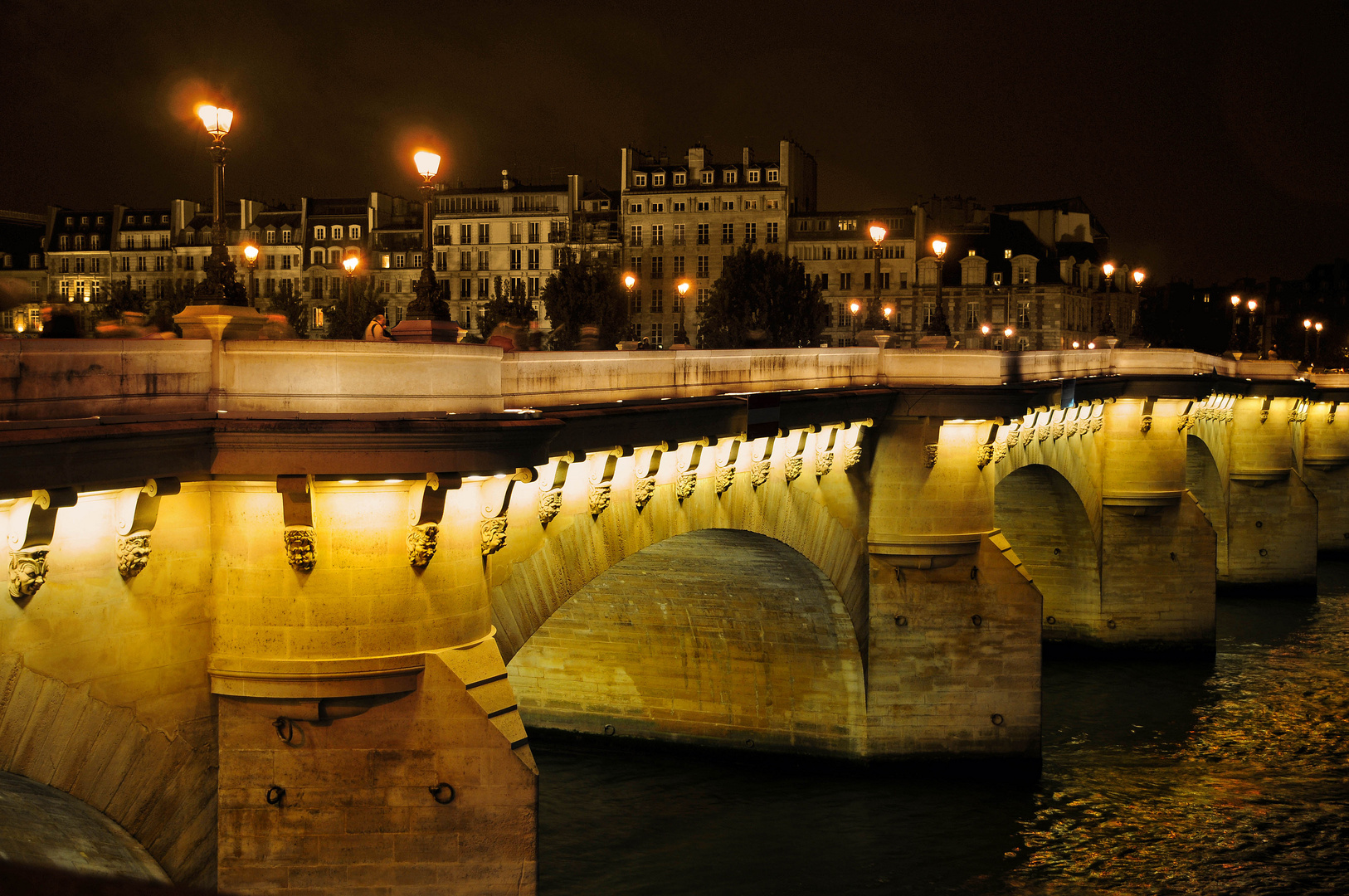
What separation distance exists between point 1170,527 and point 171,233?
8594 centimetres

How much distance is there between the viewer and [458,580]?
41.1ft

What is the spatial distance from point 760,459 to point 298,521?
10.7m

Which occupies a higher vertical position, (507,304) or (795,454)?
(507,304)

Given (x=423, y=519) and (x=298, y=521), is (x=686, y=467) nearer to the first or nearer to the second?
(x=423, y=519)

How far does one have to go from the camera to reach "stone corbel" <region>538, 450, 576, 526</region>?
15.1 meters

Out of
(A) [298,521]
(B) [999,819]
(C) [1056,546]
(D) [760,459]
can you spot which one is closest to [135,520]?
(A) [298,521]

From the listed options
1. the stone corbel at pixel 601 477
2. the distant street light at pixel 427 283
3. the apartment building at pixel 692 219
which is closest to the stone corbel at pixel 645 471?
the stone corbel at pixel 601 477

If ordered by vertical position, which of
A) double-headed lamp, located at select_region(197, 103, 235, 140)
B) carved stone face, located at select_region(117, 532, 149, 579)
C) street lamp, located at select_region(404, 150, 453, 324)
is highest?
double-headed lamp, located at select_region(197, 103, 235, 140)

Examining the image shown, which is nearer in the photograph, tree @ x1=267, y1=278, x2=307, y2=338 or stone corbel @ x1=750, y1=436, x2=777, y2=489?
stone corbel @ x1=750, y1=436, x2=777, y2=489

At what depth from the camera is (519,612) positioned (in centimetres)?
1502

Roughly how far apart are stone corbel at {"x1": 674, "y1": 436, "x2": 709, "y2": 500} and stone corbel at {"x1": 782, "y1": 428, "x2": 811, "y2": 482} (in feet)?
11.2

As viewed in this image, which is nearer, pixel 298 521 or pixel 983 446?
pixel 298 521

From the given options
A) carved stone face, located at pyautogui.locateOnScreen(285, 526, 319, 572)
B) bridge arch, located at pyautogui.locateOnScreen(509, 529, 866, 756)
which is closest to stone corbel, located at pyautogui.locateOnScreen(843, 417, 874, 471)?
bridge arch, located at pyautogui.locateOnScreen(509, 529, 866, 756)

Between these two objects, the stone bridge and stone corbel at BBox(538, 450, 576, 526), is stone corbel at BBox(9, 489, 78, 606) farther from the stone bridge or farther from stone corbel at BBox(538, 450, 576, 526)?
stone corbel at BBox(538, 450, 576, 526)
